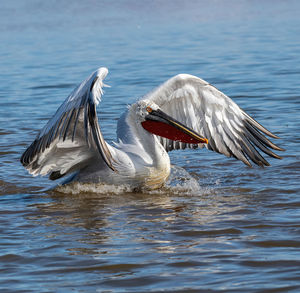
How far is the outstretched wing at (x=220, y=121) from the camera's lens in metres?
7.39

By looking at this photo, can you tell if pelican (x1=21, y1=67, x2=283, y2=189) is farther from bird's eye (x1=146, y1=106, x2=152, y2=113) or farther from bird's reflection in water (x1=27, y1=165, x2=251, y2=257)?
bird's reflection in water (x1=27, y1=165, x2=251, y2=257)

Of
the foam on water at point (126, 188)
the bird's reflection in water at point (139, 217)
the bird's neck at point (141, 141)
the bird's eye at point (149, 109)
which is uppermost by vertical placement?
the bird's eye at point (149, 109)

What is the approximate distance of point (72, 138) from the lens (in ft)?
20.5

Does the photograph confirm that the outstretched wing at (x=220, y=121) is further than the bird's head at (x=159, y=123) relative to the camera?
Yes

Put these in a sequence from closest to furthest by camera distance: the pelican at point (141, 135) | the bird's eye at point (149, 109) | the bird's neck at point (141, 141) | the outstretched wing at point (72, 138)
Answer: the outstretched wing at point (72, 138)
the pelican at point (141, 135)
the bird's neck at point (141, 141)
the bird's eye at point (149, 109)

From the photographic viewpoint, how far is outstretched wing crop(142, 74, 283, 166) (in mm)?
7395

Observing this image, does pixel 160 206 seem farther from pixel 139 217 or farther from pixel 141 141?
pixel 141 141

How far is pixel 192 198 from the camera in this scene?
21.9 ft

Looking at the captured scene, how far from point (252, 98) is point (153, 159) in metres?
4.83

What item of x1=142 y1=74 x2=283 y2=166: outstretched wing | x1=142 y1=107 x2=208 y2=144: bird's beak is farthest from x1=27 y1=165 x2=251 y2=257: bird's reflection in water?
x1=142 y1=74 x2=283 y2=166: outstretched wing

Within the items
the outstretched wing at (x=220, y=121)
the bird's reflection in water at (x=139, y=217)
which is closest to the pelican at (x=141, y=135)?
the outstretched wing at (x=220, y=121)

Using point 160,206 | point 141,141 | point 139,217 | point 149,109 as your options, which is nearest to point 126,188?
point 141,141

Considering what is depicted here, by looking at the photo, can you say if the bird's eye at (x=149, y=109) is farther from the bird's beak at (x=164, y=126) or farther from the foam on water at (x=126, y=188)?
the foam on water at (x=126, y=188)

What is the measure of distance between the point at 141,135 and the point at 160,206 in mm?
861
